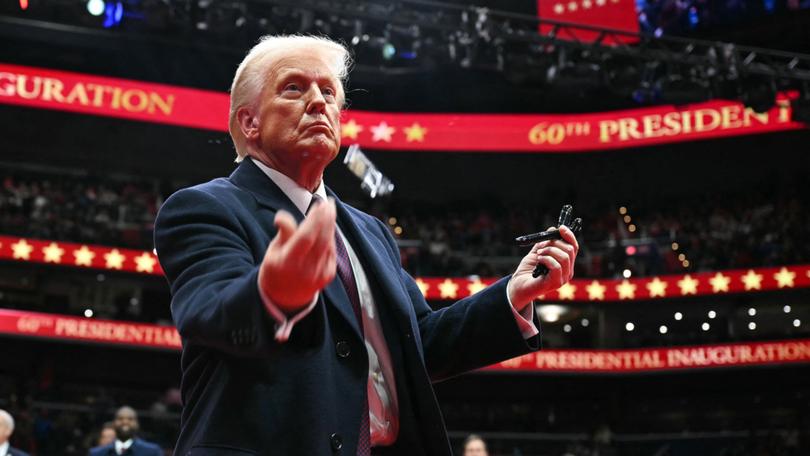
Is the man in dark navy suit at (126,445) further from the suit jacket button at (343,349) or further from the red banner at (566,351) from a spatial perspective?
the red banner at (566,351)

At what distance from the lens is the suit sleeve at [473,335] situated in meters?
1.79

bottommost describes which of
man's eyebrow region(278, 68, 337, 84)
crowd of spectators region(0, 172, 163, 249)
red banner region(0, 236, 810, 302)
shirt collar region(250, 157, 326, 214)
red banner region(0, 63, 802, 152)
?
red banner region(0, 236, 810, 302)

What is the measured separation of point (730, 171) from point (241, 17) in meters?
13.4

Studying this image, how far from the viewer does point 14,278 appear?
17.2m

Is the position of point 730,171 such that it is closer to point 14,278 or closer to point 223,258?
point 14,278

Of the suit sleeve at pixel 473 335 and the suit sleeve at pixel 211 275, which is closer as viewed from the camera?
the suit sleeve at pixel 211 275

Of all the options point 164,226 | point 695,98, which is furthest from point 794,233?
point 164,226

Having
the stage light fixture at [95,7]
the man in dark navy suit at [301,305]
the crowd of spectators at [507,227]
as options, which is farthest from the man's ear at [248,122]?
the crowd of spectators at [507,227]

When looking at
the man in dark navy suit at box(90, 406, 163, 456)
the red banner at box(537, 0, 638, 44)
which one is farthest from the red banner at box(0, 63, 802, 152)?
the man in dark navy suit at box(90, 406, 163, 456)

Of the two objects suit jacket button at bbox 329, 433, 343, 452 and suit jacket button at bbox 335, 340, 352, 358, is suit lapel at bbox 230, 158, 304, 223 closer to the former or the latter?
suit jacket button at bbox 335, 340, 352, 358

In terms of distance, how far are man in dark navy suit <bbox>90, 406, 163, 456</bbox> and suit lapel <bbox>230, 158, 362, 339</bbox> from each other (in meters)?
5.70

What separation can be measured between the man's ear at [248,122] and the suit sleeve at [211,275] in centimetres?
23

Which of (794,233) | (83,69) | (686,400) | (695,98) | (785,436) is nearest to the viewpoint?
(695,98)

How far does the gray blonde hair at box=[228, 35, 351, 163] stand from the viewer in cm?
175
